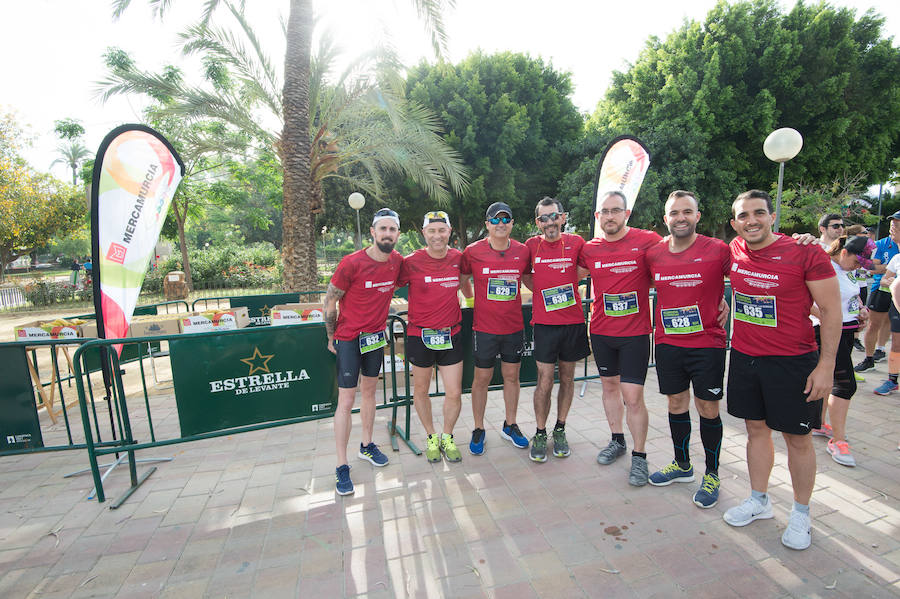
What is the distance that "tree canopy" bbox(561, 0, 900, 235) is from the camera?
17.7m

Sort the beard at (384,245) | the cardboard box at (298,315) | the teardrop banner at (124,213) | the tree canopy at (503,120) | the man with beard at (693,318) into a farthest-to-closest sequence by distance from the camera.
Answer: the tree canopy at (503,120)
the cardboard box at (298,315)
the teardrop banner at (124,213)
the beard at (384,245)
the man with beard at (693,318)

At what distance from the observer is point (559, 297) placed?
12.2 ft

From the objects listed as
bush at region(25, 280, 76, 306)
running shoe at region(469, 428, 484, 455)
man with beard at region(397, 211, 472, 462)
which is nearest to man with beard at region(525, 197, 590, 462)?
running shoe at region(469, 428, 484, 455)

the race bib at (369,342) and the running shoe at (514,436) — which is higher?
the race bib at (369,342)

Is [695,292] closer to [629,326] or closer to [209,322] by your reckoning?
[629,326]

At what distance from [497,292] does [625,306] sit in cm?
104

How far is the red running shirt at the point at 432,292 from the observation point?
3771 mm

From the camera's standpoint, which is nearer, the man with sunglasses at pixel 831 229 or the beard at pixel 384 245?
the beard at pixel 384 245

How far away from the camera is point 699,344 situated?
3.09m

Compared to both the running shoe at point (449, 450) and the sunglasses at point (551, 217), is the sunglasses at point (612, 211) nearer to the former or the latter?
the sunglasses at point (551, 217)

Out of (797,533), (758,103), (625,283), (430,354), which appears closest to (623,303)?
(625,283)

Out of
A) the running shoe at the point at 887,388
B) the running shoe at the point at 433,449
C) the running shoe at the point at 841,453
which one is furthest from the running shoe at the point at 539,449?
the running shoe at the point at 887,388

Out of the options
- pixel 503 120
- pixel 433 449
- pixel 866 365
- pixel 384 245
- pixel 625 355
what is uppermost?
pixel 503 120

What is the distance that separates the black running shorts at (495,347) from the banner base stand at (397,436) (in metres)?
1.07
